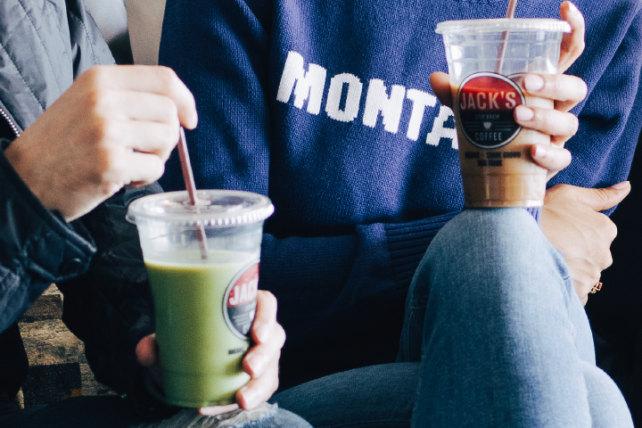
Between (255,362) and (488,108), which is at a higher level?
(488,108)

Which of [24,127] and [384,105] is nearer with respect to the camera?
[24,127]

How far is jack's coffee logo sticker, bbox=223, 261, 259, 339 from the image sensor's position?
699 millimetres

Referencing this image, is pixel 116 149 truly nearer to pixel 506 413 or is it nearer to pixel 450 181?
pixel 506 413

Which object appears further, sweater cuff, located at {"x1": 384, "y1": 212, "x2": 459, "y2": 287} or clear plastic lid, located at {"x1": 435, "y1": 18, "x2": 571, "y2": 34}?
sweater cuff, located at {"x1": 384, "y1": 212, "x2": 459, "y2": 287}

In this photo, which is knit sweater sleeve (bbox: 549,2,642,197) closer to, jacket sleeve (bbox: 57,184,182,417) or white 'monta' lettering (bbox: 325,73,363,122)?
white 'monta' lettering (bbox: 325,73,363,122)

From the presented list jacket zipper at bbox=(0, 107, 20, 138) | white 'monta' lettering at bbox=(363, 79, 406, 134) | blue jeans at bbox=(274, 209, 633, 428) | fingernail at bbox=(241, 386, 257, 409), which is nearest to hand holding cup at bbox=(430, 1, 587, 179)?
blue jeans at bbox=(274, 209, 633, 428)

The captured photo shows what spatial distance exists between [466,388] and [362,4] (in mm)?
875

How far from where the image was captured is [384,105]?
4.28 feet

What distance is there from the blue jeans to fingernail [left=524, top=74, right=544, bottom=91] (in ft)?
0.60

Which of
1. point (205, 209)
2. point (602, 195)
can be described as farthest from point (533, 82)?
point (602, 195)

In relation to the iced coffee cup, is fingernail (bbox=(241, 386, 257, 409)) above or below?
below

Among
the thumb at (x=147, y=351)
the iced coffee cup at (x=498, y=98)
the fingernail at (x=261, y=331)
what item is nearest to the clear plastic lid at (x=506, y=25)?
the iced coffee cup at (x=498, y=98)

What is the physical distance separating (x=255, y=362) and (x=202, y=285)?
0.40 feet

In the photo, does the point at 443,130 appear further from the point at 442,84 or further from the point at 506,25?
the point at 506,25
